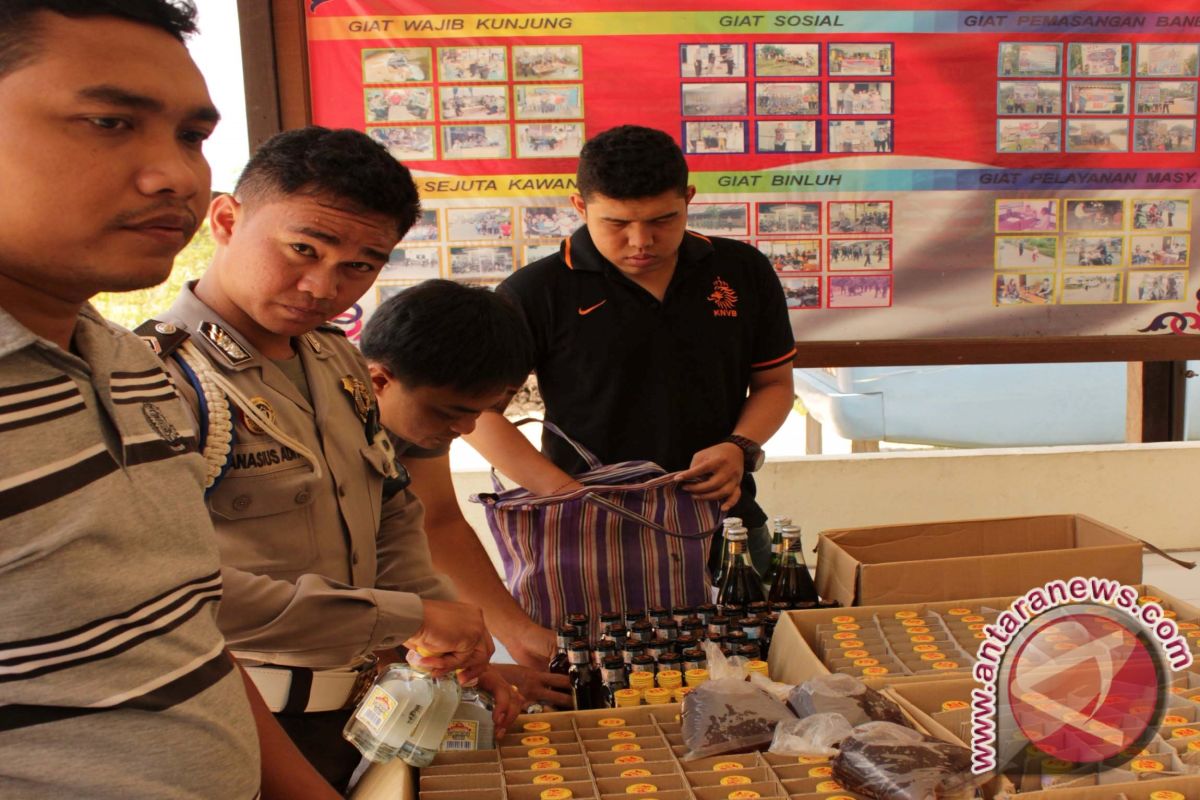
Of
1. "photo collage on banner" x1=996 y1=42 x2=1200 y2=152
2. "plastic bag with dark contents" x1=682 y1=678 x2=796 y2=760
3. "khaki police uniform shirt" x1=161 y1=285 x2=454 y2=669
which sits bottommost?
"plastic bag with dark contents" x1=682 y1=678 x2=796 y2=760

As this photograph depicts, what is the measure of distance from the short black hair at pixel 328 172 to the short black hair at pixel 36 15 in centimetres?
55

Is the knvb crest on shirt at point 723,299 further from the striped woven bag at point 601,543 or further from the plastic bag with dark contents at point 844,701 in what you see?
the plastic bag with dark contents at point 844,701

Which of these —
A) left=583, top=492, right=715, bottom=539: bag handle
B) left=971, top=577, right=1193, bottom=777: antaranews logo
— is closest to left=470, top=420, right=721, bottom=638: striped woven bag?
left=583, top=492, right=715, bottom=539: bag handle

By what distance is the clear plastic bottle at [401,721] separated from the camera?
4.00ft

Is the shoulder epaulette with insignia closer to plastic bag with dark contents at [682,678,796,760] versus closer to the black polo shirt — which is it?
plastic bag with dark contents at [682,678,796,760]

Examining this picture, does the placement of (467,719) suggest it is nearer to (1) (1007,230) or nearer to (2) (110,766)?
(2) (110,766)

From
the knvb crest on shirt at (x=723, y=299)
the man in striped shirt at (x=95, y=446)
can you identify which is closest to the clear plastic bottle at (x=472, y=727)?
the man in striped shirt at (x=95, y=446)

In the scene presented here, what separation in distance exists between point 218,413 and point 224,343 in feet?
0.42

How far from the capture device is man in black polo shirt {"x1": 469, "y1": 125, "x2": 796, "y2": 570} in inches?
87.7

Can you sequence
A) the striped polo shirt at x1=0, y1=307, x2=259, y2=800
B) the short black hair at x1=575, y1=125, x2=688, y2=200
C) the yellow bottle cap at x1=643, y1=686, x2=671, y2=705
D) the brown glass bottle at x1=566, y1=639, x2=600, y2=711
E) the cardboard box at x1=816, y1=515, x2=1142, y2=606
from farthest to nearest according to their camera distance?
the short black hair at x1=575, y1=125, x2=688, y2=200 < the cardboard box at x1=816, y1=515, x2=1142, y2=606 < the brown glass bottle at x1=566, y1=639, x2=600, y2=711 < the yellow bottle cap at x1=643, y1=686, x2=671, y2=705 < the striped polo shirt at x1=0, y1=307, x2=259, y2=800

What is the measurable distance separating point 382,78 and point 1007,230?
2.09 m

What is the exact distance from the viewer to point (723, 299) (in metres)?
2.41

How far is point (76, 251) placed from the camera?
0.75 m

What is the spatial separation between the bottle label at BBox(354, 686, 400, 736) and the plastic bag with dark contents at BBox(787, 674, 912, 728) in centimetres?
54
